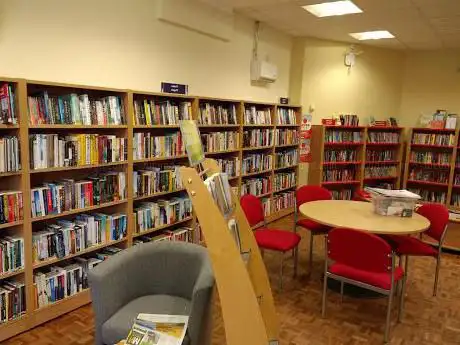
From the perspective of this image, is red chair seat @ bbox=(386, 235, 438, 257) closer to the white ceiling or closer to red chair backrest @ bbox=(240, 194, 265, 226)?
red chair backrest @ bbox=(240, 194, 265, 226)

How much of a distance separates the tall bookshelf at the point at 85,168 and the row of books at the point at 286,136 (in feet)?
3.11

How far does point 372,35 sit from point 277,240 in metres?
4.19

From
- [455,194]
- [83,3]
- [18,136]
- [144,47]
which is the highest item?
[83,3]

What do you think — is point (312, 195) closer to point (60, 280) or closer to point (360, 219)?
point (360, 219)

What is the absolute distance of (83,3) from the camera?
326 centimetres

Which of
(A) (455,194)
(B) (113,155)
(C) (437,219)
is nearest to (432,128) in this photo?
(A) (455,194)

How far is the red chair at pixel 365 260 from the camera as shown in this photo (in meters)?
2.68

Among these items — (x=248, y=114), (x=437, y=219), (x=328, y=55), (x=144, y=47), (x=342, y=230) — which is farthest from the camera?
(x=328, y=55)

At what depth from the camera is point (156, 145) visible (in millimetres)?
3742

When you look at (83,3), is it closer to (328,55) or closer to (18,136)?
(18,136)

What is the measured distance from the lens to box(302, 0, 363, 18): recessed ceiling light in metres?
4.52

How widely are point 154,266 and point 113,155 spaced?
121 cm

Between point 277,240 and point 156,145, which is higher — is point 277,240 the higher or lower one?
the lower one

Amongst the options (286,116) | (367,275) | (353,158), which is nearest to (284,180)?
(286,116)
